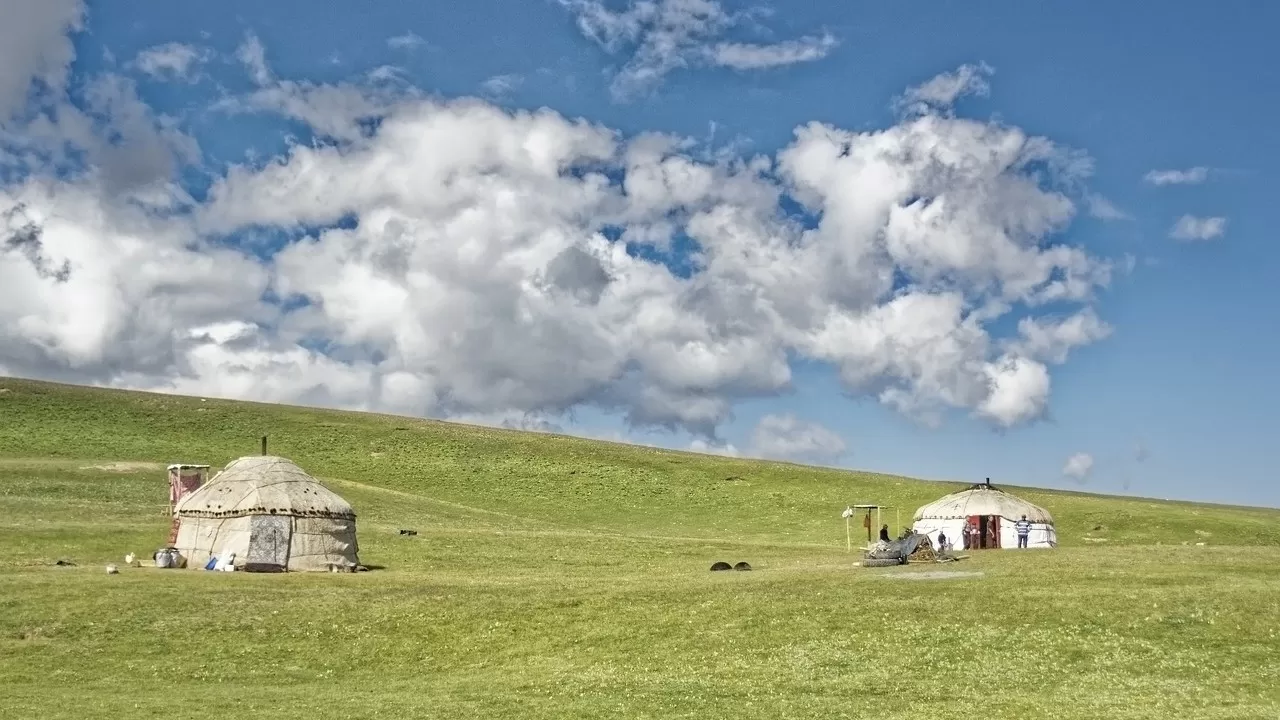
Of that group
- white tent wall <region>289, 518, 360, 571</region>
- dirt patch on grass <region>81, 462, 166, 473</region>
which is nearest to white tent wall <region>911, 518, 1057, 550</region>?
white tent wall <region>289, 518, 360, 571</region>

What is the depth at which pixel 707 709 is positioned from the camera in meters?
25.5

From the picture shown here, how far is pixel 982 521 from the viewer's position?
Answer: 65438 millimetres

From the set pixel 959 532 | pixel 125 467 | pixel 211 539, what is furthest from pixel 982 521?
pixel 125 467

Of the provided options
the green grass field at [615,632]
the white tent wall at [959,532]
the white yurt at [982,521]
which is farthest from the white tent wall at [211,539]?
the white yurt at [982,521]

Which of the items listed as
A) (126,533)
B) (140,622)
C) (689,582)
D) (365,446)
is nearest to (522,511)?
(365,446)

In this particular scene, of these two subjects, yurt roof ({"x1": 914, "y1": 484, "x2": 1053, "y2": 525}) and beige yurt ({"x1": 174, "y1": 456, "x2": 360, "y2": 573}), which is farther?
yurt roof ({"x1": 914, "y1": 484, "x2": 1053, "y2": 525})

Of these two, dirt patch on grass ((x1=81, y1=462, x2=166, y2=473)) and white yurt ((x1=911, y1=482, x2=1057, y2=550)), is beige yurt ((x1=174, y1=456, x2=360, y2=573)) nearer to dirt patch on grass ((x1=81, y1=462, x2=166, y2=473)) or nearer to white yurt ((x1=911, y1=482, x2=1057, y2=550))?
dirt patch on grass ((x1=81, y1=462, x2=166, y2=473))

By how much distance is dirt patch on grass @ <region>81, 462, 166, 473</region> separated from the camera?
78.2m

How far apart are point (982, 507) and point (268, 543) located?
39.8m

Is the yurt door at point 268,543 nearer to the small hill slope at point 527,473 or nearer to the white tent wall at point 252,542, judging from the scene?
the white tent wall at point 252,542

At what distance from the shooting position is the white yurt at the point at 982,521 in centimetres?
6512

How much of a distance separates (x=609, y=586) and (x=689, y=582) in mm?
3216

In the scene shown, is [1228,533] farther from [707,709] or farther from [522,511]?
[707,709]

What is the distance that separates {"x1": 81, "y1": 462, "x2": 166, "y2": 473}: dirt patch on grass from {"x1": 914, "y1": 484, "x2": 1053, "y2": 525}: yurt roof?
5343 centimetres
